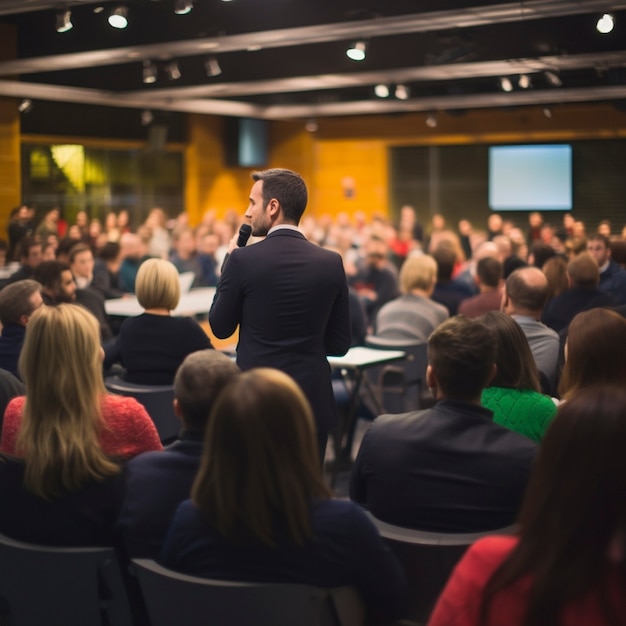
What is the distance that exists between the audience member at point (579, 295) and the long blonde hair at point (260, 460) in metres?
4.19

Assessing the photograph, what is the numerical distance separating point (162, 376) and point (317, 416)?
1.84m

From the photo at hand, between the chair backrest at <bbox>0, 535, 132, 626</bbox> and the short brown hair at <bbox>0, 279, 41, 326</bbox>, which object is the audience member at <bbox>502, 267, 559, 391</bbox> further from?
the chair backrest at <bbox>0, 535, 132, 626</bbox>

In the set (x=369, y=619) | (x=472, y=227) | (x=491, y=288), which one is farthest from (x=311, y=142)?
(x=369, y=619)

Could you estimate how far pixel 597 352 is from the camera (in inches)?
122

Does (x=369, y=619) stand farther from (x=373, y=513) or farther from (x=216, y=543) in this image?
(x=373, y=513)

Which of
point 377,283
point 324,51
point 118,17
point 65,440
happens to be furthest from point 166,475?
point 324,51

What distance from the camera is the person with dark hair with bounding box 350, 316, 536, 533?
2.47 meters

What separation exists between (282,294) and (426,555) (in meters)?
1.16

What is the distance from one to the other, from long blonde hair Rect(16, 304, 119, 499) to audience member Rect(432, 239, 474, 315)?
4744 millimetres

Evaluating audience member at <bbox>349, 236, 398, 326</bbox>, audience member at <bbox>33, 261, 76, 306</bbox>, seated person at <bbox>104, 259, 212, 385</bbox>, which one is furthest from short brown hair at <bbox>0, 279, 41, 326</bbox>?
audience member at <bbox>349, 236, 398, 326</bbox>

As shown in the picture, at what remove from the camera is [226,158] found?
1791 centimetres

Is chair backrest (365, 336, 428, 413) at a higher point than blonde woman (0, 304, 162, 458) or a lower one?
lower

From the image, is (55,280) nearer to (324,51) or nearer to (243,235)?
(243,235)

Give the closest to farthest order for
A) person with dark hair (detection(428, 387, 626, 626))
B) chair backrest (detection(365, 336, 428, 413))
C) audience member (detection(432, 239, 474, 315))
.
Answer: person with dark hair (detection(428, 387, 626, 626))
chair backrest (detection(365, 336, 428, 413))
audience member (detection(432, 239, 474, 315))
